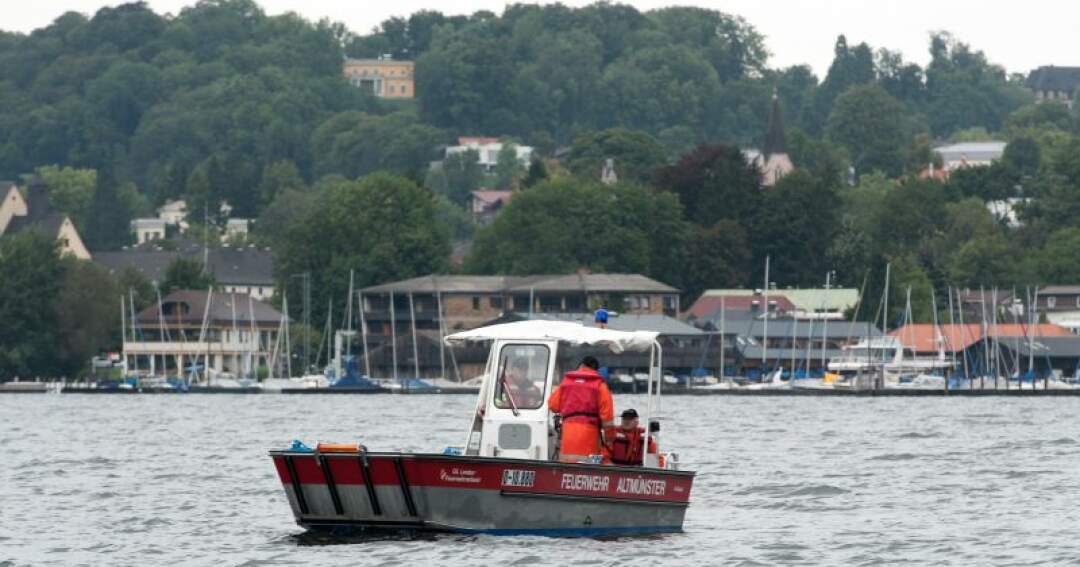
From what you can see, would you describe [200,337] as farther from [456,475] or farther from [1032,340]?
[456,475]

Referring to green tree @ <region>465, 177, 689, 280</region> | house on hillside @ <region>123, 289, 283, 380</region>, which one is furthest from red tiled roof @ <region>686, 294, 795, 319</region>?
house on hillside @ <region>123, 289, 283, 380</region>

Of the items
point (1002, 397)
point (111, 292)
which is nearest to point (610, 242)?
point (111, 292)

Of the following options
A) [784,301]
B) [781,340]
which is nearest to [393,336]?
[781,340]

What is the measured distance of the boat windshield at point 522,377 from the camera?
128 feet

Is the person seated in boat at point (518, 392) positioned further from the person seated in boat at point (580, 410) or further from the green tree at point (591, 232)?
the green tree at point (591, 232)

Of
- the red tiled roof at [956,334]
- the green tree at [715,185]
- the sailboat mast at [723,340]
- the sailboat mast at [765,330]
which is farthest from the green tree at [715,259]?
the red tiled roof at [956,334]

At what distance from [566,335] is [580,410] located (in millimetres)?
1260

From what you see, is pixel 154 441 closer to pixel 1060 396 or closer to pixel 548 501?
pixel 548 501

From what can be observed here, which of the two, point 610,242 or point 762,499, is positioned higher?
point 610,242

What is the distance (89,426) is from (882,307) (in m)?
90.1

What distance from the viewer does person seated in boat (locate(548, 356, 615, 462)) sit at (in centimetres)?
3844

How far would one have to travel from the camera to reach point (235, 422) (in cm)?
9294

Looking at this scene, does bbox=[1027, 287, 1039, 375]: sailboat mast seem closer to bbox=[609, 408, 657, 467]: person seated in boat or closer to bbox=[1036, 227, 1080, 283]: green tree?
bbox=[1036, 227, 1080, 283]: green tree

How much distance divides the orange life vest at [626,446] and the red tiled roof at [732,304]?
431 ft
